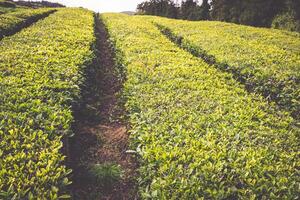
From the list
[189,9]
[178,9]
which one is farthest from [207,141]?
[178,9]

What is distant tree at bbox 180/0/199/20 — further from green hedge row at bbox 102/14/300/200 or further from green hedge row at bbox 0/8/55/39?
green hedge row at bbox 102/14/300/200

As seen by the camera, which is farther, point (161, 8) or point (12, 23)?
point (161, 8)

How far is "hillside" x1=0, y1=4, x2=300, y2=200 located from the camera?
4082 mm

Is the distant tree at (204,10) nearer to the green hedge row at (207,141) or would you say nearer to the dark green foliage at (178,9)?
the dark green foliage at (178,9)

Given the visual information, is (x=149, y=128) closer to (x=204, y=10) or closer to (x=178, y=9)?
(x=204, y=10)

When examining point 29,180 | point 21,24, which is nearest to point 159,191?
point 29,180

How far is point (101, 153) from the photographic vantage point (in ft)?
23.2

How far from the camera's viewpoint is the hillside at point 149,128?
4.08m

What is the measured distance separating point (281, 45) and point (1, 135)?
1411 cm

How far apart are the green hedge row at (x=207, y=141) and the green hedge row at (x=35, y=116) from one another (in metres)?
1.31

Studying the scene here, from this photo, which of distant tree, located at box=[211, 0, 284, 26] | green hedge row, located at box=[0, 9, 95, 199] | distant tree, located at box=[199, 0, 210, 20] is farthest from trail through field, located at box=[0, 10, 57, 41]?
distant tree, located at box=[199, 0, 210, 20]

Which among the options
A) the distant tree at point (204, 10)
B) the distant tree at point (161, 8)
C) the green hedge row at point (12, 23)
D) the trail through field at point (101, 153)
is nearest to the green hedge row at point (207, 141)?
the trail through field at point (101, 153)

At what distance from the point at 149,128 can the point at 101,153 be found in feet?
6.73

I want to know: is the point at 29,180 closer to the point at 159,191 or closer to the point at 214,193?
the point at 159,191
